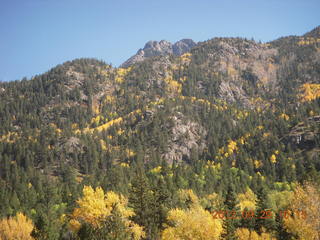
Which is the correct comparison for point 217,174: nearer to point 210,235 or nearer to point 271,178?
point 271,178

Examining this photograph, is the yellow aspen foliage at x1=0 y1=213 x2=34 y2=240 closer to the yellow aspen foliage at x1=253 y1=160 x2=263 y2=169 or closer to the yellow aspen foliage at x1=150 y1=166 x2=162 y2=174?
the yellow aspen foliage at x1=150 y1=166 x2=162 y2=174

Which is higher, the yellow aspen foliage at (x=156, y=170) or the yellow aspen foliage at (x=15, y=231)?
the yellow aspen foliage at (x=156, y=170)

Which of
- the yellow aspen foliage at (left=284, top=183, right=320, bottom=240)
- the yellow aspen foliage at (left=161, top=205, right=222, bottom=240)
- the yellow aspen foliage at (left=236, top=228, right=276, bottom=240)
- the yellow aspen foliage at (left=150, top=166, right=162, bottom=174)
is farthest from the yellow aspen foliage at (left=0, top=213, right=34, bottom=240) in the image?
the yellow aspen foliage at (left=150, top=166, right=162, bottom=174)

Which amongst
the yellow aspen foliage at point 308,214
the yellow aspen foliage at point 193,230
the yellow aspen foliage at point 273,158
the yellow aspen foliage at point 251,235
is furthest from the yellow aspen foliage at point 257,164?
the yellow aspen foliage at point 308,214

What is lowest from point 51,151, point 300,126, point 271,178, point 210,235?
point 271,178

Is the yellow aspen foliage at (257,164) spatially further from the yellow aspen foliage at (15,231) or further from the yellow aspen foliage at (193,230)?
the yellow aspen foliage at (15,231)

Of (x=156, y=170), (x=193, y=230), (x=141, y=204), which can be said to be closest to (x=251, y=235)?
(x=193, y=230)

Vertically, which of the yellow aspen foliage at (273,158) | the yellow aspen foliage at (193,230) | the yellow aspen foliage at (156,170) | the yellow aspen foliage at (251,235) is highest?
the yellow aspen foliage at (156,170)

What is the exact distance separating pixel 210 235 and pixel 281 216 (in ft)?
65.1

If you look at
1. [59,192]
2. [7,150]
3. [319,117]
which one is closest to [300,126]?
[319,117]

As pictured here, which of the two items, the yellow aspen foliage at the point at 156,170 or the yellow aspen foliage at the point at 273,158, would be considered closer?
the yellow aspen foliage at the point at 156,170

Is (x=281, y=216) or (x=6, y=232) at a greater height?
(x=6, y=232)

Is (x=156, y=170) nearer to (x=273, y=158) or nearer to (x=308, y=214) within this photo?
(x=273, y=158)

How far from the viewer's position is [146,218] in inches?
2437
